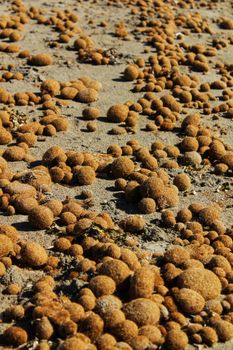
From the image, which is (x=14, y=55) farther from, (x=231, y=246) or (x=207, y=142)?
(x=231, y=246)

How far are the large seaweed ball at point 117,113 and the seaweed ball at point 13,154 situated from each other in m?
1.82

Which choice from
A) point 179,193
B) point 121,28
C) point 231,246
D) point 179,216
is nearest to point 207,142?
point 179,193

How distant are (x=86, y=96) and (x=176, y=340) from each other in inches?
217

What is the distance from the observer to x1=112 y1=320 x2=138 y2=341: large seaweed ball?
14.9ft

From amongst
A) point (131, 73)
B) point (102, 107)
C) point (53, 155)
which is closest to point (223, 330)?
point (53, 155)

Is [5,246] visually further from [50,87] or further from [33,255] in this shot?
[50,87]

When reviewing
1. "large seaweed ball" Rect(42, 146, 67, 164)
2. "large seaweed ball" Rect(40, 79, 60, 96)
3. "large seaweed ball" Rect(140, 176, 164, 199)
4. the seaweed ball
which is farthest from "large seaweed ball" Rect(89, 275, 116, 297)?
"large seaweed ball" Rect(40, 79, 60, 96)

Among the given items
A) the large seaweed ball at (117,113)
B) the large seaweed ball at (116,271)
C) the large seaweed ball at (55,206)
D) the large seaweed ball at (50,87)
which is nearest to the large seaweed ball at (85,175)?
the large seaweed ball at (55,206)

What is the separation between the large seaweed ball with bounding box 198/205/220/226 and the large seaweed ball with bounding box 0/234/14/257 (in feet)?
7.36

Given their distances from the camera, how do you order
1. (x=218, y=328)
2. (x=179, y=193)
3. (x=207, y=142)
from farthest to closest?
1. (x=207, y=142)
2. (x=179, y=193)
3. (x=218, y=328)

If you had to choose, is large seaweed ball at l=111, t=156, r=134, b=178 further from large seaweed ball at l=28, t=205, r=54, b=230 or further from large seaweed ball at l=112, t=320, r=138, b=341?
large seaweed ball at l=112, t=320, r=138, b=341

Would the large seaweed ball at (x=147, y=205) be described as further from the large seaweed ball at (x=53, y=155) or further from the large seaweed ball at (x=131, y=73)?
the large seaweed ball at (x=131, y=73)

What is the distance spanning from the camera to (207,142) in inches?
314

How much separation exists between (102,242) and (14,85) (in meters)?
4.73
